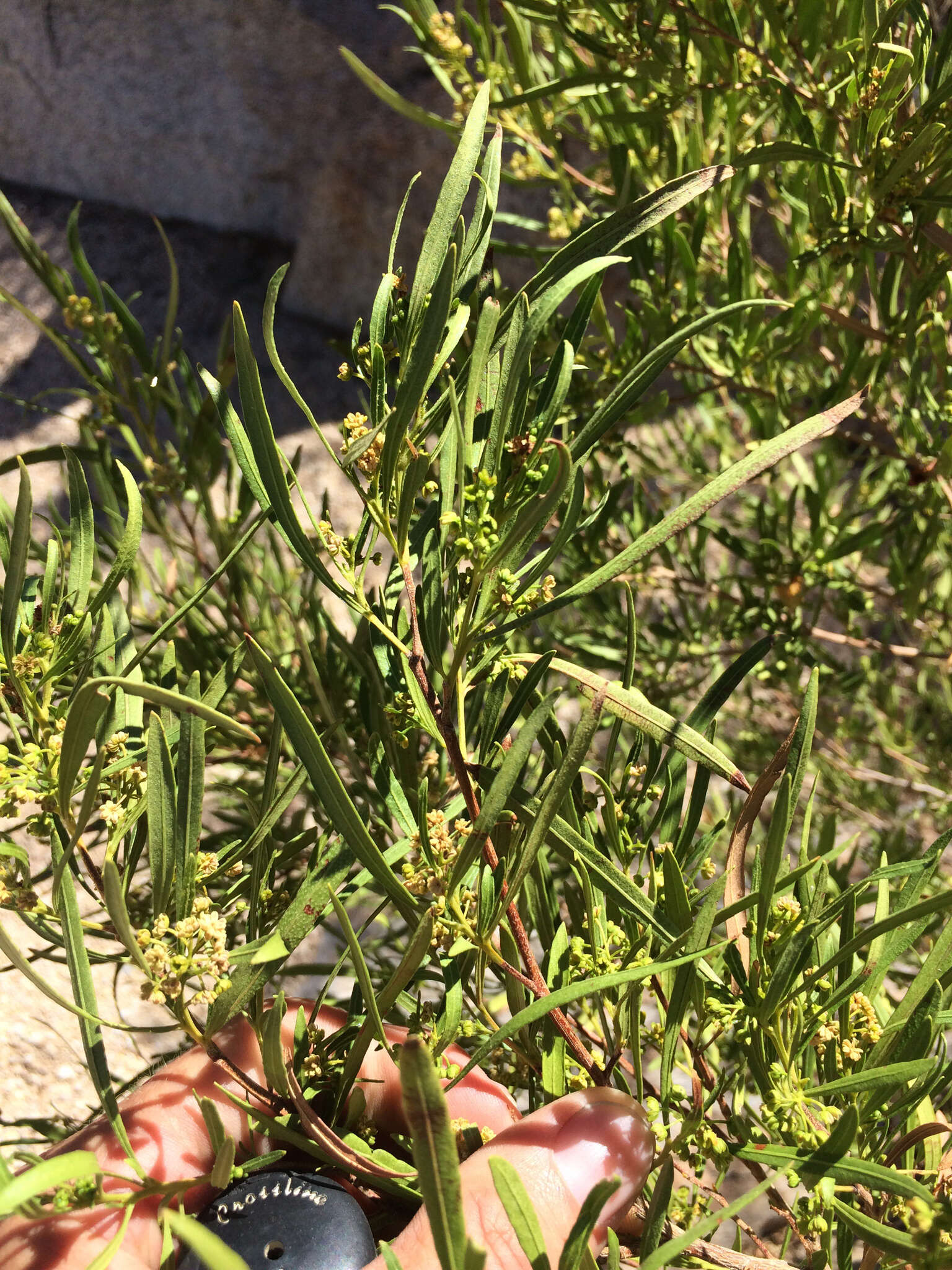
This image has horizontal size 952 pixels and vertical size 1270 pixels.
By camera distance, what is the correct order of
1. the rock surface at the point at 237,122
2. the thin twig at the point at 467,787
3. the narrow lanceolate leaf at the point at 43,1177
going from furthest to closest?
the rock surface at the point at 237,122 → the thin twig at the point at 467,787 → the narrow lanceolate leaf at the point at 43,1177

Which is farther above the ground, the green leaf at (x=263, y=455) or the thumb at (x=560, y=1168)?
the green leaf at (x=263, y=455)

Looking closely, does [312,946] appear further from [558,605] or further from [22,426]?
[558,605]

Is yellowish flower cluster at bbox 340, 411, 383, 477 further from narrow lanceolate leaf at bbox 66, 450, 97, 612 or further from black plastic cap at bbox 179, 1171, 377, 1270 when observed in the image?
black plastic cap at bbox 179, 1171, 377, 1270

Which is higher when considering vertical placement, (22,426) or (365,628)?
(22,426)

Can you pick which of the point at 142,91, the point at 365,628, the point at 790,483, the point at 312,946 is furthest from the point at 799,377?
the point at 142,91

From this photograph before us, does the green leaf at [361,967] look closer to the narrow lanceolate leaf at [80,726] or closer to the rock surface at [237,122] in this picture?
the narrow lanceolate leaf at [80,726]

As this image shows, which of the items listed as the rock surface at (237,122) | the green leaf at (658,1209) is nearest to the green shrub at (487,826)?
the green leaf at (658,1209)

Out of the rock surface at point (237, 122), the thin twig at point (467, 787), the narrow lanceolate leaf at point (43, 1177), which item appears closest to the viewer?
the narrow lanceolate leaf at point (43, 1177)

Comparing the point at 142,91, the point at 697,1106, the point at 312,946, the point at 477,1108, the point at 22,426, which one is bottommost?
the point at 312,946
